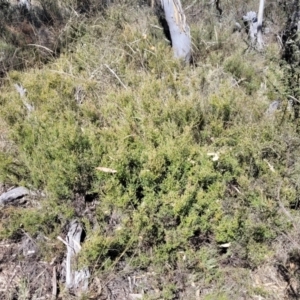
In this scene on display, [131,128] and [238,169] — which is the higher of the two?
[131,128]

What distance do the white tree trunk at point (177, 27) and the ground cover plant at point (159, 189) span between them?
1.21 meters

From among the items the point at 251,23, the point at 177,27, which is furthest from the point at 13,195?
the point at 251,23

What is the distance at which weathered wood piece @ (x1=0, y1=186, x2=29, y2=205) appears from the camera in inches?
97.8

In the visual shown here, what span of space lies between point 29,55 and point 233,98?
247 centimetres

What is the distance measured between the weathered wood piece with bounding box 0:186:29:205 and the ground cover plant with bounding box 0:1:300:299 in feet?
0.24

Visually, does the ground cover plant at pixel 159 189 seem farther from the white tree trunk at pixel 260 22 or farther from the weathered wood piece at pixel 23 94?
the white tree trunk at pixel 260 22

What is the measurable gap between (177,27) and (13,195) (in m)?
2.76

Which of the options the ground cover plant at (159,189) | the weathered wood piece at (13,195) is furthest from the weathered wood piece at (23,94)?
the weathered wood piece at (13,195)

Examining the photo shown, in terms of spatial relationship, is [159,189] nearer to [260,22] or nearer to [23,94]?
[23,94]

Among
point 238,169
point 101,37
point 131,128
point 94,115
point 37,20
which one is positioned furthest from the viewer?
point 37,20

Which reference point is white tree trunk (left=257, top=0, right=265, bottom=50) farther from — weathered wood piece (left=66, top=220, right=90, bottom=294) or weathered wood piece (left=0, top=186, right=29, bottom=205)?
weathered wood piece (left=66, top=220, right=90, bottom=294)

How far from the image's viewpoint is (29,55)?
410cm

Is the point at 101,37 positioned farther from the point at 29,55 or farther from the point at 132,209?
the point at 132,209

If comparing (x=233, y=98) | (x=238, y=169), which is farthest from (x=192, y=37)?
(x=238, y=169)
